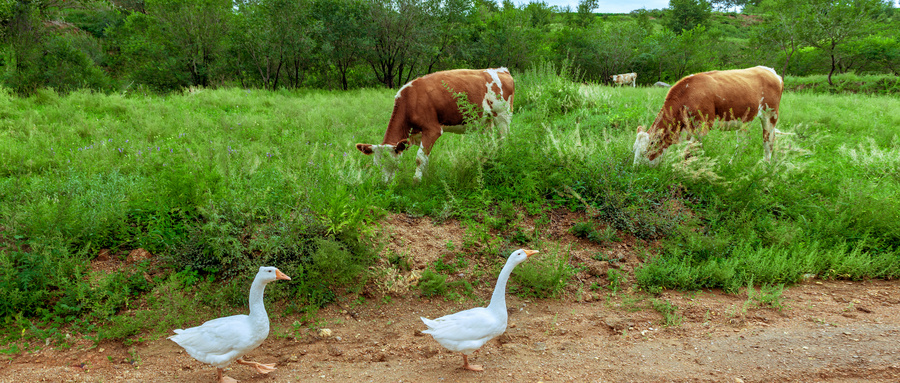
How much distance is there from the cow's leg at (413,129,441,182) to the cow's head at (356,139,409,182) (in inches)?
11.4

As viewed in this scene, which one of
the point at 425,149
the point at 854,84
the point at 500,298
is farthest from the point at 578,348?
the point at 854,84

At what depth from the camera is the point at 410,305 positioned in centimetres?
427

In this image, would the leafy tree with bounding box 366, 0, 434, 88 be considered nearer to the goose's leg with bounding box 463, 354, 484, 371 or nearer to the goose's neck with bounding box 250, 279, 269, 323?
the goose's neck with bounding box 250, 279, 269, 323

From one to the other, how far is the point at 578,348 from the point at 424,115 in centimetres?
435

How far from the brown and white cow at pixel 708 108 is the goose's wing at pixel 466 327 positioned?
4.13 meters

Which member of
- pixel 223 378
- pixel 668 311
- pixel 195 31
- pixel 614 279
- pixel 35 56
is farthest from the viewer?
pixel 195 31

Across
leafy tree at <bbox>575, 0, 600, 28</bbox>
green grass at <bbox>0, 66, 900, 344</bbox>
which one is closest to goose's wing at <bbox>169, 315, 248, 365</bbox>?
green grass at <bbox>0, 66, 900, 344</bbox>

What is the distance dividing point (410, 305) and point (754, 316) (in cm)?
305

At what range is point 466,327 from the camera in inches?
120

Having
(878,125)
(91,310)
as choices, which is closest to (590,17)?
(878,125)

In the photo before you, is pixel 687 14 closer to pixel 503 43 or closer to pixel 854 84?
pixel 854 84

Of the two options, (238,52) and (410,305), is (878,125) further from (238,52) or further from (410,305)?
(238,52)

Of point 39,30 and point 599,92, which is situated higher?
point 39,30

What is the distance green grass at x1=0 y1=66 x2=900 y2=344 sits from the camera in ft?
13.6
